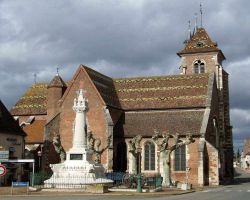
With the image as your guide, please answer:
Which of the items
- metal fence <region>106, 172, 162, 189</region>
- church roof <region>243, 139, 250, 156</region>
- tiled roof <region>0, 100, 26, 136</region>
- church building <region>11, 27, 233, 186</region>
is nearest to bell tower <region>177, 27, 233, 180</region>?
church building <region>11, 27, 233, 186</region>

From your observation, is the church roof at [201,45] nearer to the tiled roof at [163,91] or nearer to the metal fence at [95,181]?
the tiled roof at [163,91]

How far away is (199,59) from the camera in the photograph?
66438 mm

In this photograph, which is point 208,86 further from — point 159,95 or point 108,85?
point 108,85

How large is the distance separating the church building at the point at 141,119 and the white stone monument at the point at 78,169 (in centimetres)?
763

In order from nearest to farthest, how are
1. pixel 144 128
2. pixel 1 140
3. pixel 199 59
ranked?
pixel 1 140
pixel 144 128
pixel 199 59

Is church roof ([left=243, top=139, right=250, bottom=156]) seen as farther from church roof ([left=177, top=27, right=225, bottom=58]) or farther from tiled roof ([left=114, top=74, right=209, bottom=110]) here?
tiled roof ([left=114, top=74, right=209, bottom=110])

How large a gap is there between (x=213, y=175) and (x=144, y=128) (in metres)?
9.44

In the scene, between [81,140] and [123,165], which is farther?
[123,165]

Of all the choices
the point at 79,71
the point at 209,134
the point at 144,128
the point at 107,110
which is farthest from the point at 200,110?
the point at 79,71

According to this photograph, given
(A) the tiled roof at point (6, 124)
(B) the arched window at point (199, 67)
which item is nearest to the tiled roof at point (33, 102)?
(A) the tiled roof at point (6, 124)

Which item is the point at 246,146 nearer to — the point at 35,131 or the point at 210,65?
the point at 210,65

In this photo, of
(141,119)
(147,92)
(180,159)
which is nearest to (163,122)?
(141,119)

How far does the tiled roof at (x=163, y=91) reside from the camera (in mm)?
54125

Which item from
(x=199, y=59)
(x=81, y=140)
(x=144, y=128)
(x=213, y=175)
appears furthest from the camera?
(x=199, y=59)
